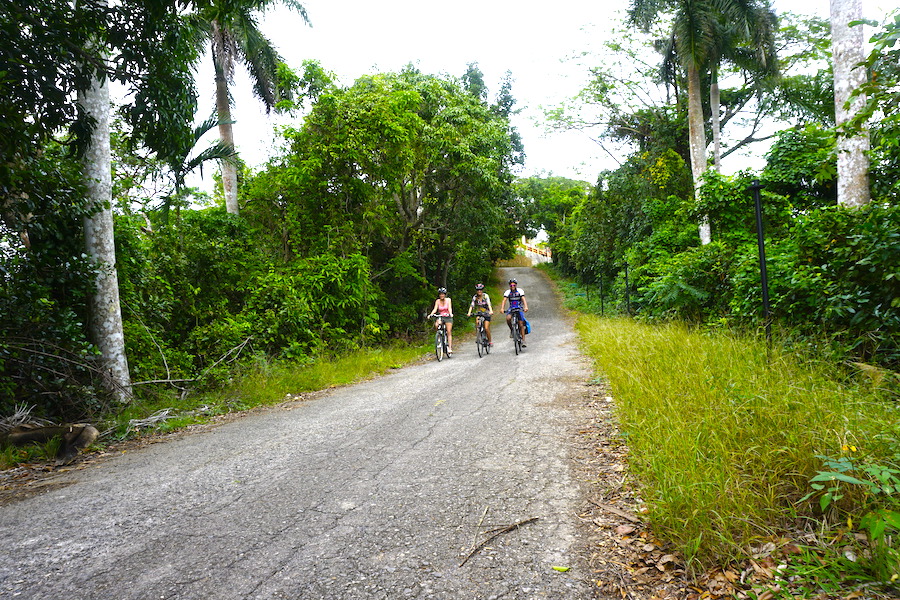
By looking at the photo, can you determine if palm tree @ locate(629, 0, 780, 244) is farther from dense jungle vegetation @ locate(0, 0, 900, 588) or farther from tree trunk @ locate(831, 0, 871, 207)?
tree trunk @ locate(831, 0, 871, 207)

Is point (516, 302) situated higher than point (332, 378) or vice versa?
point (516, 302)

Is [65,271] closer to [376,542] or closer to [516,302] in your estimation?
[376,542]

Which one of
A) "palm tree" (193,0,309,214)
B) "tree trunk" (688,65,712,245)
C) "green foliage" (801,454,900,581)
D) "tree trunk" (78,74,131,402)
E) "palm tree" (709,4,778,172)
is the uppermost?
"palm tree" (193,0,309,214)

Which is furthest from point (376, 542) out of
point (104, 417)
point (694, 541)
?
point (104, 417)

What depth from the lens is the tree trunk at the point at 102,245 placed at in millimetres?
6312

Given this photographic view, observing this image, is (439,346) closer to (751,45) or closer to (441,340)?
(441,340)

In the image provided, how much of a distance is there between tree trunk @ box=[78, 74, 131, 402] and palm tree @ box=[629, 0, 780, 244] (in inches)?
535

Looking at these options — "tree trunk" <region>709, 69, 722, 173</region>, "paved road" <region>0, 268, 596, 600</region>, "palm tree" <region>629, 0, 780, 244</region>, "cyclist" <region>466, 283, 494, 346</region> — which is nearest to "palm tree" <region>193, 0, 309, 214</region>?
"cyclist" <region>466, 283, 494, 346</region>

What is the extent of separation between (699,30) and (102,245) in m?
16.0

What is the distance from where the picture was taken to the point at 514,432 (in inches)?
191

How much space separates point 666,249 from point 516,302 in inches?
287

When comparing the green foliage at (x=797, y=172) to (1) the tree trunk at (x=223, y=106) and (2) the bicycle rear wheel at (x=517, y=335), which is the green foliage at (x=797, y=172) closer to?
(2) the bicycle rear wheel at (x=517, y=335)

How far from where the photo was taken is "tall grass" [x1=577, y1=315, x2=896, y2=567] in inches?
99.7

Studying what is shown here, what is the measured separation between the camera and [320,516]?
315 centimetres
